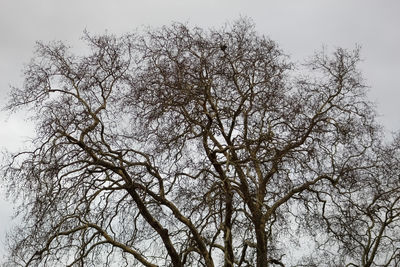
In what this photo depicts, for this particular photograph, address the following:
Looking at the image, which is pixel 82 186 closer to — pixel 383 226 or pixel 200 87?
pixel 200 87

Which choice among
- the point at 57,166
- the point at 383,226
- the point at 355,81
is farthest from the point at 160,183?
the point at 383,226

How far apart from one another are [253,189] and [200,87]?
269 centimetres

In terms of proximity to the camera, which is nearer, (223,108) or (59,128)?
(59,128)

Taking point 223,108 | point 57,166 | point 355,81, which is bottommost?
point 57,166

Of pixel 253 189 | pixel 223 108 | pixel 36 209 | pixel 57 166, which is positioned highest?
pixel 223 108

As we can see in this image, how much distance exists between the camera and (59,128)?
1122cm

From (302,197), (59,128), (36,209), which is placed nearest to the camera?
(36,209)

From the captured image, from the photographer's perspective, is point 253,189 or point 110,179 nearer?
point 110,179

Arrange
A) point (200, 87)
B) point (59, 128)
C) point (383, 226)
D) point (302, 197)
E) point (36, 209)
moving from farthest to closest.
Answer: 1. point (383, 226)
2. point (302, 197)
3. point (200, 87)
4. point (59, 128)
5. point (36, 209)

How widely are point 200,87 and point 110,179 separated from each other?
2.85 meters

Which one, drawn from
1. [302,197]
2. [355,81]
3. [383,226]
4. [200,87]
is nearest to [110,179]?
[200,87]

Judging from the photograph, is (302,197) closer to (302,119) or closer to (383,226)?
(302,119)

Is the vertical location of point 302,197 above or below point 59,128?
above

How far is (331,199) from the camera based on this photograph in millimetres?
13070
